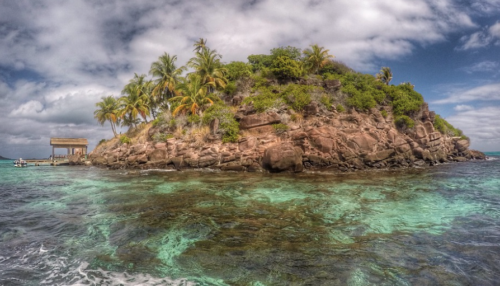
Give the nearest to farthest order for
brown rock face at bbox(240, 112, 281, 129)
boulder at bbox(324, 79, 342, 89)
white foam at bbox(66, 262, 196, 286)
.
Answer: white foam at bbox(66, 262, 196, 286), brown rock face at bbox(240, 112, 281, 129), boulder at bbox(324, 79, 342, 89)

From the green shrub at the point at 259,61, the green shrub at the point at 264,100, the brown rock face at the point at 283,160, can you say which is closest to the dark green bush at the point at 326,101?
the green shrub at the point at 264,100

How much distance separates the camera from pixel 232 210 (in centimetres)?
928

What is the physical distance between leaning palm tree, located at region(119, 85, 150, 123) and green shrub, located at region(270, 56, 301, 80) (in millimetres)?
24110

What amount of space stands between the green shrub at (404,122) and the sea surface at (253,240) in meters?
21.8

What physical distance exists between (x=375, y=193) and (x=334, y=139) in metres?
12.4

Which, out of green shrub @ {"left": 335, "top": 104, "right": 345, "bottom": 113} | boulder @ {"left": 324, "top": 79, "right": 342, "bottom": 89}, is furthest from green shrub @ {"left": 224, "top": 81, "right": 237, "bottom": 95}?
green shrub @ {"left": 335, "top": 104, "right": 345, "bottom": 113}

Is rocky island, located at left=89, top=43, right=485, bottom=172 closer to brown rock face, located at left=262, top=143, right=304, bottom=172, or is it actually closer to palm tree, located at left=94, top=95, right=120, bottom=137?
brown rock face, located at left=262, top=143, right=304, bottom=172

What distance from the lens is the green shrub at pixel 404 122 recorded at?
102 feet

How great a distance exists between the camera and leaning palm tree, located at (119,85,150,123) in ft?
139

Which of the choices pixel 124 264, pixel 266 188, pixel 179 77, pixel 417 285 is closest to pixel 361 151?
pixel 266 188

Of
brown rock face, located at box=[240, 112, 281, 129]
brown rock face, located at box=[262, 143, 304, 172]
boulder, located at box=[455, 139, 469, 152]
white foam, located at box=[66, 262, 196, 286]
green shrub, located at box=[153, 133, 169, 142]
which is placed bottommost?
white foam, located at box=[66, 262, 196, 286]

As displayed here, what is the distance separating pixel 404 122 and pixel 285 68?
17121 millimetres

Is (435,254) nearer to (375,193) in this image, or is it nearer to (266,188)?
(375,193)

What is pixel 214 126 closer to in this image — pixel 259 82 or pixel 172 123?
pixel 172 123
